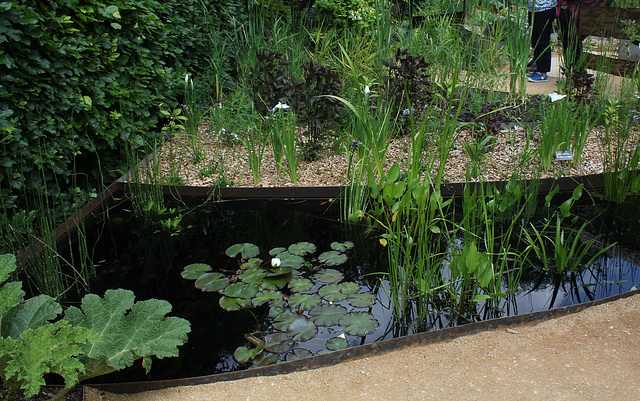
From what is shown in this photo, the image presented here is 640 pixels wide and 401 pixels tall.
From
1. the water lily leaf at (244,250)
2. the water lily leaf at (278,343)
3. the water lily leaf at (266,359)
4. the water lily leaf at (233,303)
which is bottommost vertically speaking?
the water lily leaf at (266,359)

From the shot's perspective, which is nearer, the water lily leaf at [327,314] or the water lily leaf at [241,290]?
the water lily leaf at [327,314]

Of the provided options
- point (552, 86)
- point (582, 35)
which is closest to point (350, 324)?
point (552, 86)

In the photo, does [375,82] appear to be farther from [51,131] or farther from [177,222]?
[51,131]

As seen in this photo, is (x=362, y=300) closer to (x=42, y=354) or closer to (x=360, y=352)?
(x=360, y=352)

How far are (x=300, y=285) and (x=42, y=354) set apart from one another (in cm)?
121

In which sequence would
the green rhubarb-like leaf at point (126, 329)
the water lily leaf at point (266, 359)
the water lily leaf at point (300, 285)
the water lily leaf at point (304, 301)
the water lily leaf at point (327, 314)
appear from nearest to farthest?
the green rhubarb-like leaf at point (126, 329) → the water lily leaf at point (266, 359) → the water lily leaf at point (327, 314) → the water lily leaf at point (304, 301) → the water lily leaf at point (300, 285)

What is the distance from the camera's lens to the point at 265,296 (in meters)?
2.36

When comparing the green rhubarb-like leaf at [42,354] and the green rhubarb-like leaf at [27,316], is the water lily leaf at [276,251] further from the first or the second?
the green rhubarb-like leaf at [42,354]

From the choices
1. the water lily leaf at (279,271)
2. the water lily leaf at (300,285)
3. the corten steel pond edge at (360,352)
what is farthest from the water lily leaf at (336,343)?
the water lily leaf at (279,271)

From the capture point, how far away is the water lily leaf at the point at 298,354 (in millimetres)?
1981

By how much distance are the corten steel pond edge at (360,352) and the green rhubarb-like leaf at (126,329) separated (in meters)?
Answer: 0.09

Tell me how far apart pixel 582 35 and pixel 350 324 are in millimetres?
5356

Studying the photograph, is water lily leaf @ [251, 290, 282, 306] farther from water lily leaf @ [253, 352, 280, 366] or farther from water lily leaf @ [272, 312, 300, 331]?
water lily leaf @ [253, 352, 280, 366]

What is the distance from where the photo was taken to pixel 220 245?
290 centimetres
